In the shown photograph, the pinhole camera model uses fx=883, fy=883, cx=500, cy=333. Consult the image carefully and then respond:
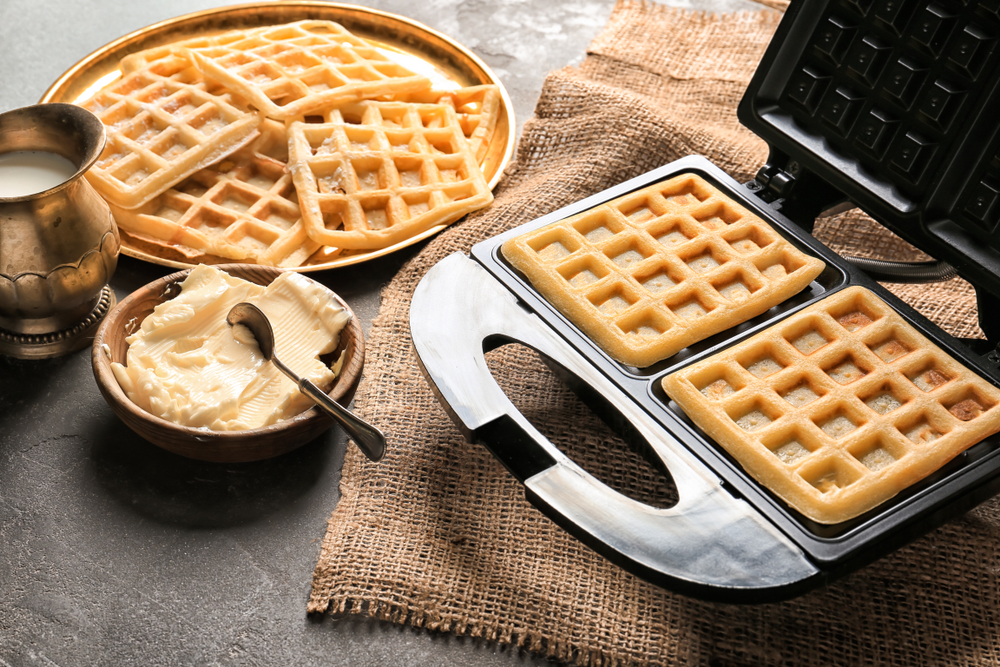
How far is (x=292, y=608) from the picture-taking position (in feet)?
4.04

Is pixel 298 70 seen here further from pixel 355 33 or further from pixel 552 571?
pixel 552 571

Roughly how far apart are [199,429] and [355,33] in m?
1.48

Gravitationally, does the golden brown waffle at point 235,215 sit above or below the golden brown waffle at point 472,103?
below

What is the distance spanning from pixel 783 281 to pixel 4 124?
1293 millimetres

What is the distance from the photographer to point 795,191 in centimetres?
151

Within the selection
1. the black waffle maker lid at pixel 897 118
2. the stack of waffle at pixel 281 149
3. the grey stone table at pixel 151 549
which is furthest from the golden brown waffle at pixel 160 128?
the black waffle maker lid at pixel 897 118

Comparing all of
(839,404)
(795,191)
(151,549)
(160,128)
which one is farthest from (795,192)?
(160,128)

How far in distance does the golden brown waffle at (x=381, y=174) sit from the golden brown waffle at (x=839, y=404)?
0.78m

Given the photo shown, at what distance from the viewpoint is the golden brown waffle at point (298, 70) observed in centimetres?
196

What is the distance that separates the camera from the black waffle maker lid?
124cm

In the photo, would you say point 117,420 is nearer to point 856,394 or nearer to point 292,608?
point 292,608

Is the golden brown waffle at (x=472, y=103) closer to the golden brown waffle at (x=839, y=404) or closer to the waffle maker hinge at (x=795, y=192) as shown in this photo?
the waffle maker hinge at (x=795, y=192)

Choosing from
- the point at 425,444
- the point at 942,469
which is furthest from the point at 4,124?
the point at 942,469

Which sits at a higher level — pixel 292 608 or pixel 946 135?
pixel 946 135
